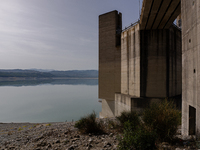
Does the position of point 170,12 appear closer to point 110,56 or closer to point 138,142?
point 110,56

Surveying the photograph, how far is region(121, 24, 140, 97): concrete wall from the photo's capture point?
14.4 meters

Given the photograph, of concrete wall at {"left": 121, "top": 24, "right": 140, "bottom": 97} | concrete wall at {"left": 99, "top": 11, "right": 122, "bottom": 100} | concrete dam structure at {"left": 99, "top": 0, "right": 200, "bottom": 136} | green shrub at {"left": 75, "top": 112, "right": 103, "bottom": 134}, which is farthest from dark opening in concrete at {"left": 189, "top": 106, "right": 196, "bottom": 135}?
concrete wall at {"left": 99, "top": 11, "right": 122, "bottom": 100}

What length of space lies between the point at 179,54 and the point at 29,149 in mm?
16201

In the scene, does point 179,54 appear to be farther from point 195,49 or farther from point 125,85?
point 195,49

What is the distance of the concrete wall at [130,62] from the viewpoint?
1444cm

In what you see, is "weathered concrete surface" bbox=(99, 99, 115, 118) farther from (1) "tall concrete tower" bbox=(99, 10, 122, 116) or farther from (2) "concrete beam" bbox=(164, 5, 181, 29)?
(2) "concrete beam" bbox=(164, 5, 181, 29)

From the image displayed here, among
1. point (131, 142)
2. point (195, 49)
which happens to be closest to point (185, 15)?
point (195, 49)

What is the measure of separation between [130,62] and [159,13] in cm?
577

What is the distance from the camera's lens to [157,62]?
13.8 m

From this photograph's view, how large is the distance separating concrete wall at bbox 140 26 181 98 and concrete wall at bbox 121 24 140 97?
0.47 m

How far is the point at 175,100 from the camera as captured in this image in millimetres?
13625

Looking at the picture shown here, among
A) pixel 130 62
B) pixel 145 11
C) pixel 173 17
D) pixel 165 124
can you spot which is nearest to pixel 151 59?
pixel 130 62

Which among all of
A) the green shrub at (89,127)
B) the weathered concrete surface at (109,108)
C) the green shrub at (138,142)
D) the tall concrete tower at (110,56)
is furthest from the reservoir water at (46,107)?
the green shrub at (138,142)

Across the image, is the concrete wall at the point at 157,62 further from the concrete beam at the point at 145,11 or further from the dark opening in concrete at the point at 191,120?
the dark opening in concrete at the point at 191,120
